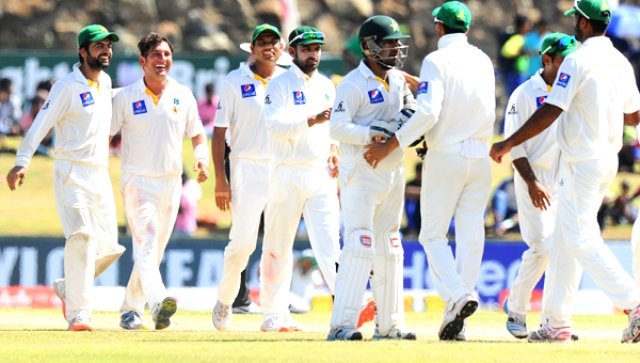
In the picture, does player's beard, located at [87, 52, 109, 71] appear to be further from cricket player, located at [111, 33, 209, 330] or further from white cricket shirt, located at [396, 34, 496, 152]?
white cricket shirt, located at [396, 34, 496, 152]

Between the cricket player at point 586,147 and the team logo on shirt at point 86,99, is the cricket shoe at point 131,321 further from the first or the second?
the cricket player at point 586,147

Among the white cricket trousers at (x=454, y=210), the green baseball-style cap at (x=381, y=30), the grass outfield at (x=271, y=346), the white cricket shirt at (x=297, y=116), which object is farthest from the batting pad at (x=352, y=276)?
the white cricket shirt at (x=297, y=116)

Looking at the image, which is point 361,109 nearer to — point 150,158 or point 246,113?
point 246,113

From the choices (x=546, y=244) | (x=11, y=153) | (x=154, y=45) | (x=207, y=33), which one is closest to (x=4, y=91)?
(x=11, y=153)

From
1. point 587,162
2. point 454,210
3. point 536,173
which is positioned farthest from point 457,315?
point 536,173

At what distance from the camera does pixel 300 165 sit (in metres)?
13.2

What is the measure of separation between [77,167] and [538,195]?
3404mm

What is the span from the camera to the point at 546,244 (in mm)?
12750

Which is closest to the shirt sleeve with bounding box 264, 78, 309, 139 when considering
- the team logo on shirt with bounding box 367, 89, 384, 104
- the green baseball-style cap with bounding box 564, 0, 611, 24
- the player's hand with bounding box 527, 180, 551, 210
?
the team logo on shirt with bounding box 367, 89, 384, 104

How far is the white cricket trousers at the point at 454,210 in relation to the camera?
11.8 meters

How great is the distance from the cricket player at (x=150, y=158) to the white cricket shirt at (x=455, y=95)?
247cm

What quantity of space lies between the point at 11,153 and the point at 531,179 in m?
13.2

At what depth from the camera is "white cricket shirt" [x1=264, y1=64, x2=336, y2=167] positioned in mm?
12969

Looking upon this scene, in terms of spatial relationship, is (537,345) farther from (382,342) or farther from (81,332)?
(81,332)
